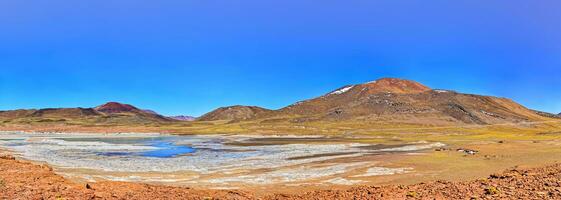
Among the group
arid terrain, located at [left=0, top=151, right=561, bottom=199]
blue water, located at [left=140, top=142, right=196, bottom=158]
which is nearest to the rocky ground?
arid terrain, located at [left=0, top=151, right=561, bottom=199]

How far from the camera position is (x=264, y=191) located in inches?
1073

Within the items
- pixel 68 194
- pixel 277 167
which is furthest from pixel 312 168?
pixel 68 194

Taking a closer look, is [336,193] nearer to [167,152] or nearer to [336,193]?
[336,193]

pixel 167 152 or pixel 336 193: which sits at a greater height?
pixel 167 152

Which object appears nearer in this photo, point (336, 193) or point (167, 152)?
point (336, 193)

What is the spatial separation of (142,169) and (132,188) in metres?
20.3

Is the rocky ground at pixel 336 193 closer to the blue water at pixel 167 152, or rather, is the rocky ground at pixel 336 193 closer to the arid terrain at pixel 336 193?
the arid terrain at pixel 336 193

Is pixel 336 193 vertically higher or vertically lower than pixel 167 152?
lower

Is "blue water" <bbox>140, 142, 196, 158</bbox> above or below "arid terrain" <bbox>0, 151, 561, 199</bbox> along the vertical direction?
Answer: above

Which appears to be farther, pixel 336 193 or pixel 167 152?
pixel 167 152

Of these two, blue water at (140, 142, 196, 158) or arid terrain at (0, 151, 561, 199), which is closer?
arid terrain at (0, 151, 561, 199)

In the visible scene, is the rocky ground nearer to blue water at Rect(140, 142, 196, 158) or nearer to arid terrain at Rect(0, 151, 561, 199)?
arid terrain at Rect(0, 151, 561, 199)

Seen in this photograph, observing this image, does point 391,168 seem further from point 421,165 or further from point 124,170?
point 124,170

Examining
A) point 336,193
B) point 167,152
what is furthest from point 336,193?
point 167,152
